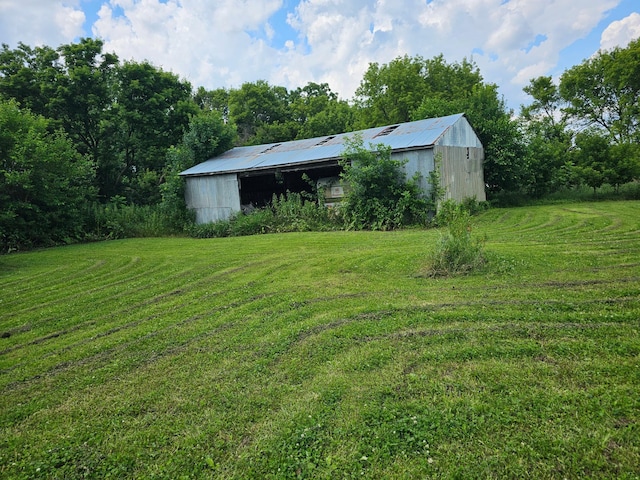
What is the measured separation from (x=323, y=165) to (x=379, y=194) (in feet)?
9.17

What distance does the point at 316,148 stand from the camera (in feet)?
55.0

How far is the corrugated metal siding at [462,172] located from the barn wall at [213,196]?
8.34 metres

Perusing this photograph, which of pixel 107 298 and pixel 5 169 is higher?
pixel 5 169

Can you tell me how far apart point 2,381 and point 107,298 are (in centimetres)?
255

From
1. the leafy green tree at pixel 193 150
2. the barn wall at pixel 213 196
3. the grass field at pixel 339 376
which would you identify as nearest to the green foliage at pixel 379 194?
the barn wall at pixel 213 196

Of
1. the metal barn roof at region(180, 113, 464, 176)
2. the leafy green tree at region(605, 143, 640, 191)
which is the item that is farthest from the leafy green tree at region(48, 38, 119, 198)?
the leafy green tree at region(605, 143, 640, 191)

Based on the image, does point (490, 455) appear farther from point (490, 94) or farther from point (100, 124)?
point (100, 124)

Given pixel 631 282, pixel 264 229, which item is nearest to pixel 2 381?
pixel 631 282

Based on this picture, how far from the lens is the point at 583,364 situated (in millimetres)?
2881

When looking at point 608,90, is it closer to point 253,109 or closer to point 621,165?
point 621,165

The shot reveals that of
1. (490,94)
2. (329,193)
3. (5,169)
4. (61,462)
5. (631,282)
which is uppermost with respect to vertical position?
(490,94)

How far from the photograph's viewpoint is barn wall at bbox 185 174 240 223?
54.9ft

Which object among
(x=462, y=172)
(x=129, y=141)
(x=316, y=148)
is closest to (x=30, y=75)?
(x=129, y=141)

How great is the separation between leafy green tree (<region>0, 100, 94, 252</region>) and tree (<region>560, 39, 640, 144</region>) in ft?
93.5
